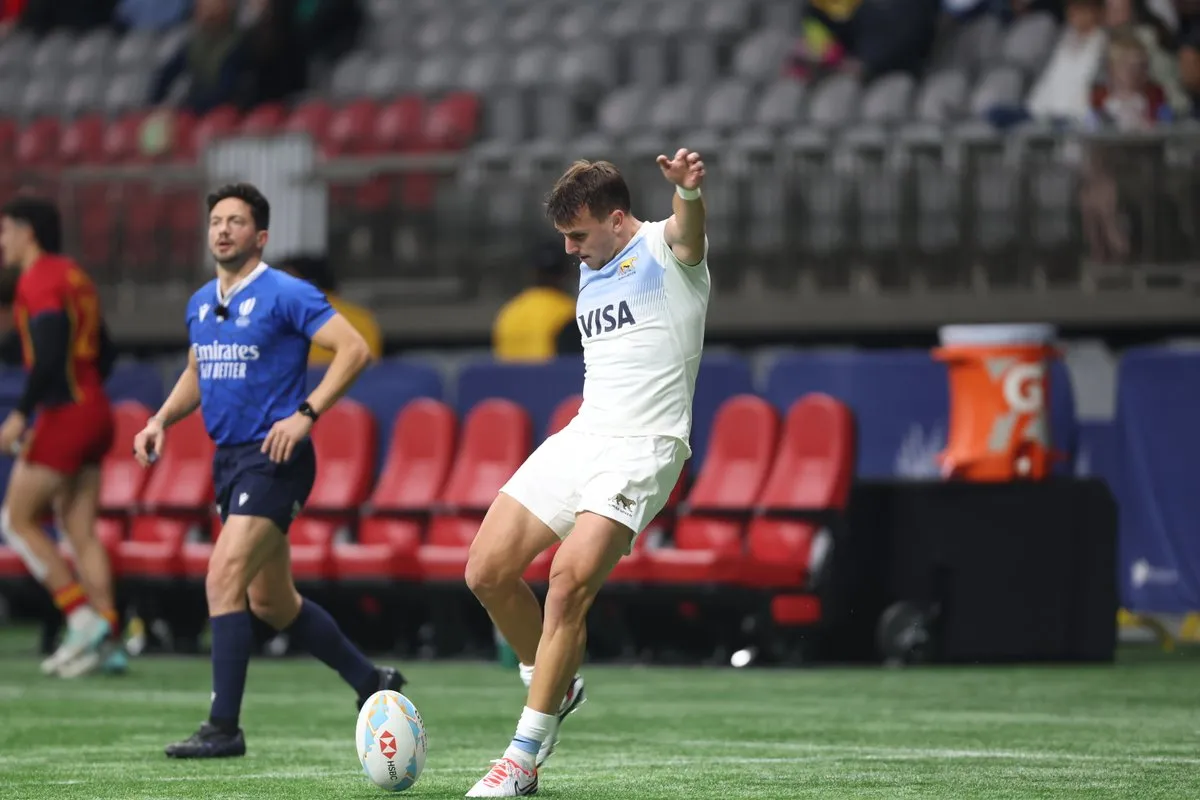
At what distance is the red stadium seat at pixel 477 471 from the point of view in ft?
49.9

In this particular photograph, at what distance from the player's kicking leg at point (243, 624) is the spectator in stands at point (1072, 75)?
9.68 meters

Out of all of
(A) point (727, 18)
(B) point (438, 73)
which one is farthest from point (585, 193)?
(B) point (438, 73)

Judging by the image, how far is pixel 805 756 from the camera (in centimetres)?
874

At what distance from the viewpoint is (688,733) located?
982 cm

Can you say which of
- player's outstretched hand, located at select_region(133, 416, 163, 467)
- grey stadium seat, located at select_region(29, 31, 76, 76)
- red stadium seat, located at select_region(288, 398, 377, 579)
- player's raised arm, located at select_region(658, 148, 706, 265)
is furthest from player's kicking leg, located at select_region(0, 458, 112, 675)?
grey stadium seat, located at select_region(29, 31, 76, 76)

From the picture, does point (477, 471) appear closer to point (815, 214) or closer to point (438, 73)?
point (815, 214)

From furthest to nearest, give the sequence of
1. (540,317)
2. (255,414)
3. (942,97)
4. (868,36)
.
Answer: (868,36) → (942,97) → (540,317) → (255,414)

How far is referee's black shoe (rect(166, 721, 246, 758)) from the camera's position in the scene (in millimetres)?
8734

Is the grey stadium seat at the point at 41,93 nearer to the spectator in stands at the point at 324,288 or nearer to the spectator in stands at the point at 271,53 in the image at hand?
the spectator in stands at the point at 271,53

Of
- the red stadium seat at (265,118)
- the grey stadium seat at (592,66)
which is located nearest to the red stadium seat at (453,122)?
the grey stadium seat at (592,66)

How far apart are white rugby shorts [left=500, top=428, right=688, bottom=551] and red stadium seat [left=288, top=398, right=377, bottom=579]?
784 cm

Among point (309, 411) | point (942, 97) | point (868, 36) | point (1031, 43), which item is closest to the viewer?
point (309, 411)

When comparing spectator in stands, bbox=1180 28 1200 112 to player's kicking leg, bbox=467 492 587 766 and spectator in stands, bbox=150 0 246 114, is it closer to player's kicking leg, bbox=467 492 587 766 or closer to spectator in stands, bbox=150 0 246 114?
spectator in stands, bbox=150 0 246 114

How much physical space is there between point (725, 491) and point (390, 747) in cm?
718
